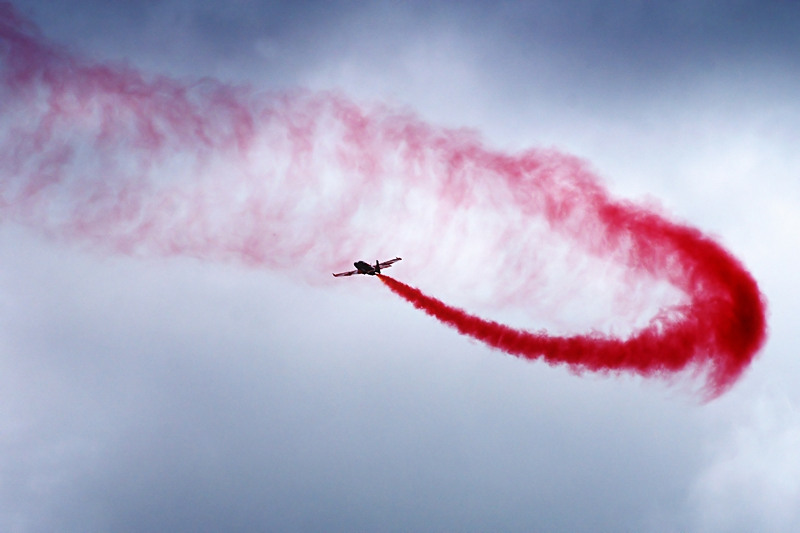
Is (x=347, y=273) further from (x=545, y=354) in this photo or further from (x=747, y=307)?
(x=747, y=307)

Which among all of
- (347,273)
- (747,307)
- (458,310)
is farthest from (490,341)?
(747,307)

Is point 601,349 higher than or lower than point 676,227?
lower

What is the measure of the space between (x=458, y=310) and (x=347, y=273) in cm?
1073

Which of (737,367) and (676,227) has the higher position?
(676,227)

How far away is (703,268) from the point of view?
130 m

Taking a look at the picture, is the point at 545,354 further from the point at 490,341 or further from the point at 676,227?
the point at 676,227

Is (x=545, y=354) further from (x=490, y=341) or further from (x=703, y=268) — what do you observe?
(x=703, y=268)

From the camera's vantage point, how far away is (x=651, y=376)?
13125cm

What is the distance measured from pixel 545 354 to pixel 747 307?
17992mm

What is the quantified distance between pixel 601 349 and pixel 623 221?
11489 millimetres

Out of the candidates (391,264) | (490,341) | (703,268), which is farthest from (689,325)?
A: (391,264)

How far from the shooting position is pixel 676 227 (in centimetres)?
13012

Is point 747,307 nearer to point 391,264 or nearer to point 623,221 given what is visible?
point 623,221

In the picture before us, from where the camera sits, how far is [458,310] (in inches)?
5315
